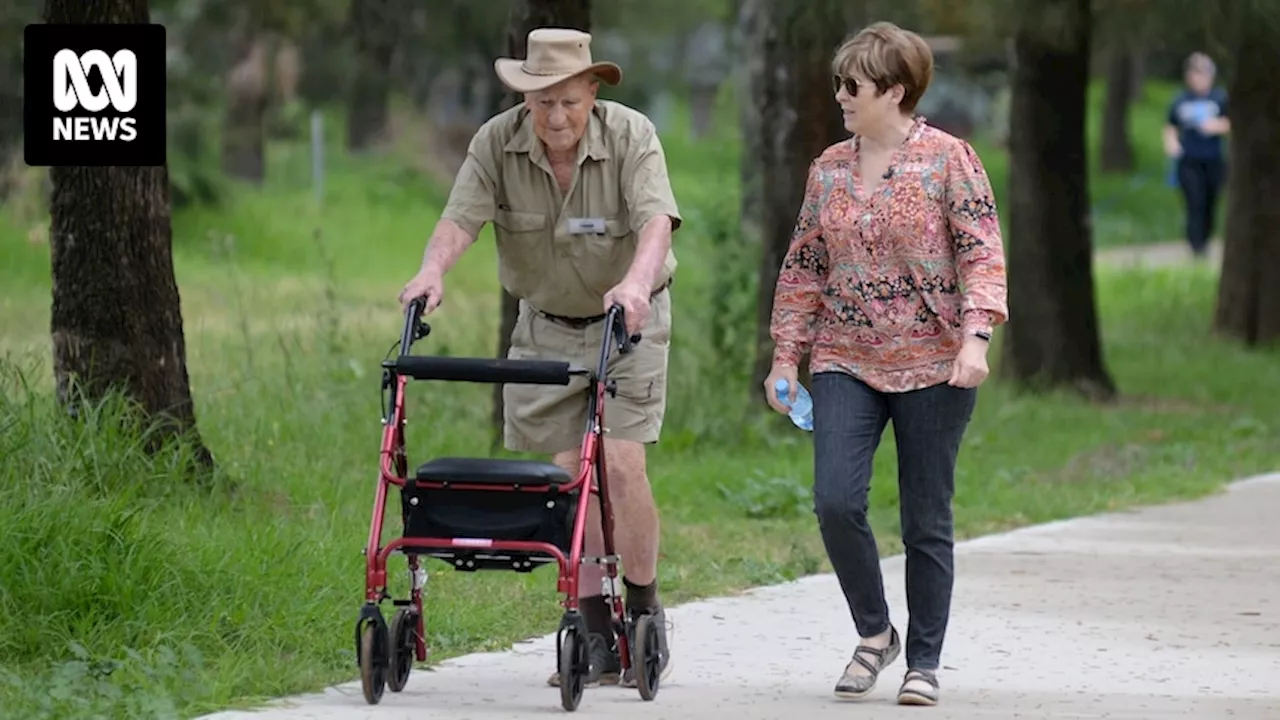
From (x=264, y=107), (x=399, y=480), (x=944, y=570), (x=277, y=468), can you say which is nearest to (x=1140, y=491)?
(x=277, y=468)

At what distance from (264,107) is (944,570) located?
29.8 meters

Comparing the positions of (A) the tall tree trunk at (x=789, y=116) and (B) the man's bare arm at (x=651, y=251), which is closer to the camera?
(B) the man's bare arm at (x=651, y=251)

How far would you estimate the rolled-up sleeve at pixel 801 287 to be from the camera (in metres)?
6.91

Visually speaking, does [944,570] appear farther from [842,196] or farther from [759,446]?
[759,446]

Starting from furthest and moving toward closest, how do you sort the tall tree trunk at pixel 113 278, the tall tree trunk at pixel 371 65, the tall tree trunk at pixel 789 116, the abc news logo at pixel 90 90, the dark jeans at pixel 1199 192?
1. the tall tree trunk at pixel 371 65
2. the dark jeans at pixel 1199 192
3. the tall tree trunk at pixel 789 116
4. the tall tree trunk at pixel 113 278
5. the abc news logo at pixel 90 90

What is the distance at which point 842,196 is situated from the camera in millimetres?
6820

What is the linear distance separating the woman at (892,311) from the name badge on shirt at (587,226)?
51 cm

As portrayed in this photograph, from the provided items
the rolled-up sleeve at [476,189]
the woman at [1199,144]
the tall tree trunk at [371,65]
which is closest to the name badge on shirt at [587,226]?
the rolled-up sleeve at [476,189]

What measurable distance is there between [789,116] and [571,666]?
7918 millimetres

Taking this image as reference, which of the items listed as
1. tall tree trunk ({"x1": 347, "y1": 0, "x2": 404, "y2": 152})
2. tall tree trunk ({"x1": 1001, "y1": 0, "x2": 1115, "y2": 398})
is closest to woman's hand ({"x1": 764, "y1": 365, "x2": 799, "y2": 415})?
tall tree trunk ({"x1": 1001, "y1": 0, "x2": 1115, "y2": 398})

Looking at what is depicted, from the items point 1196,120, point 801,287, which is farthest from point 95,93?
point 1196,120

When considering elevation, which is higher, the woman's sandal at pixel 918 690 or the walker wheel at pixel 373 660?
the walker wheel at pixel 373 660

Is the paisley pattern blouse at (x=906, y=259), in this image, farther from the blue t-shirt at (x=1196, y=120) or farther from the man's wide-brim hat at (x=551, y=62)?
the blue t-shirt at (x=1196, y=120)

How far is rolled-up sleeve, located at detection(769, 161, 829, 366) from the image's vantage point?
22.7 ft
